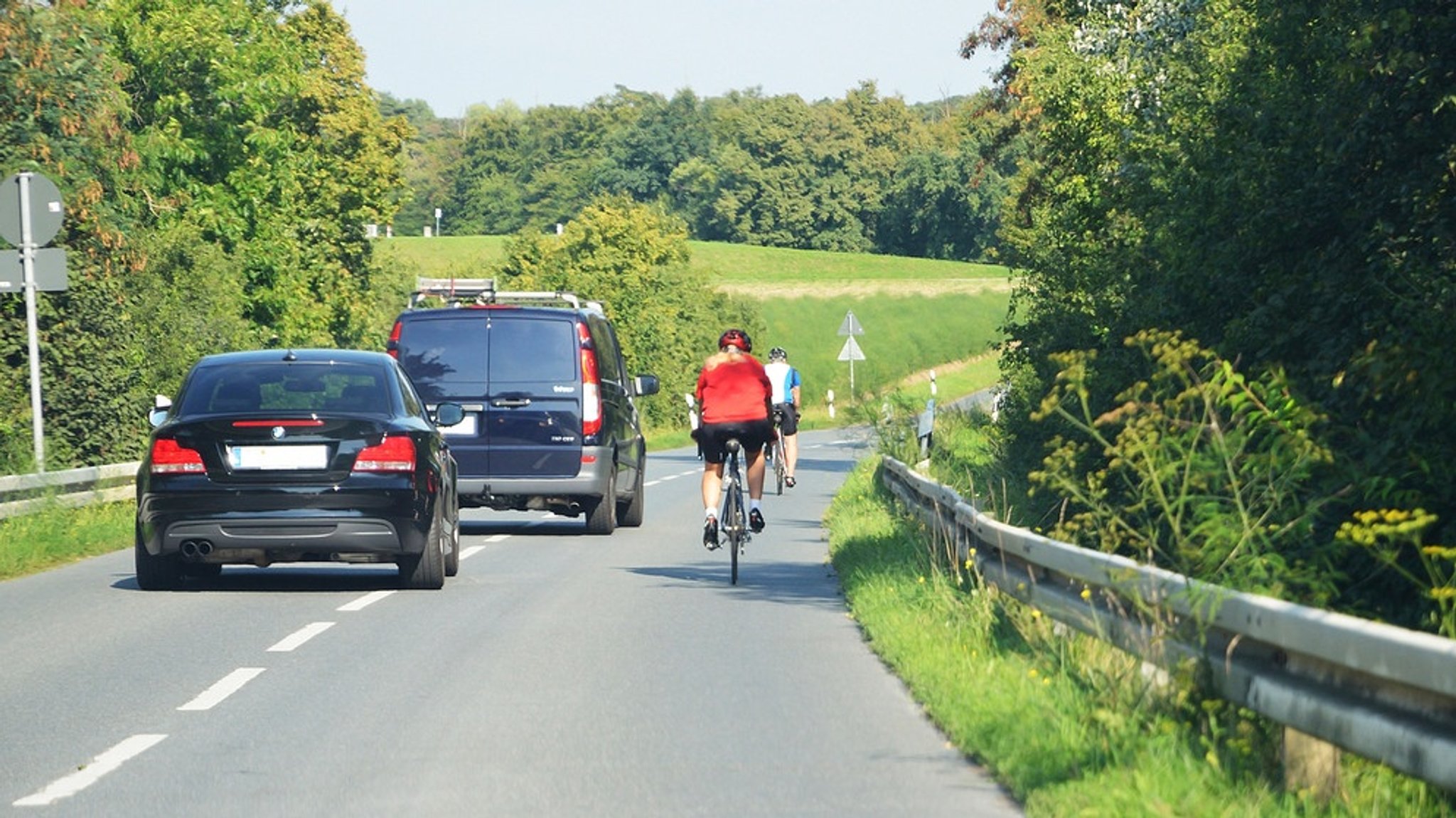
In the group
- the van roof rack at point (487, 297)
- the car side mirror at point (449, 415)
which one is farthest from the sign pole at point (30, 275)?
the car side mirror at point (449, 415)

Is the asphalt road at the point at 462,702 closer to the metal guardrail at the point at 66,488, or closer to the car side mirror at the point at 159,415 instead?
the car side mirror at the point at 159,415

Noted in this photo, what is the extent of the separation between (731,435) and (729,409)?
0.69ft

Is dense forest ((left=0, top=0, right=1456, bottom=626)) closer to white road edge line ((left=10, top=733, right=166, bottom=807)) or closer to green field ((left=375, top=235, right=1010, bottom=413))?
white road edge line ((left=10, top=733, right=166, bottom=807))

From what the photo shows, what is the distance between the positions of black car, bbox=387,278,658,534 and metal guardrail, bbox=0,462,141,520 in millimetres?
3351

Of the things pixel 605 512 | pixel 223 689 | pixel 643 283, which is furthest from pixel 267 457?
pixel 643 283

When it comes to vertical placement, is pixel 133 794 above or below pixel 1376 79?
below

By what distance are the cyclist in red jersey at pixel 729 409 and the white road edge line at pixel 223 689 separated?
19.6 feet

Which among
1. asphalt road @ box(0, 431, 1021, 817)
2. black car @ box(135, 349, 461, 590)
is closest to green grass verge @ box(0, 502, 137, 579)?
asphalt road @ box(0, 431, 1021, 817)

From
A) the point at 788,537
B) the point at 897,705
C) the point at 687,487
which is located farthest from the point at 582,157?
the point at 897,705

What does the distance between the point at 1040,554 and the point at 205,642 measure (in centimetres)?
488

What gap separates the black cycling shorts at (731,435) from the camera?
1595cm

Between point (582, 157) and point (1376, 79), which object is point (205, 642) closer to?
point (1376, 79)

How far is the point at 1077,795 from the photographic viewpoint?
6.60 meters

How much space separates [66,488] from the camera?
68.5 ft
